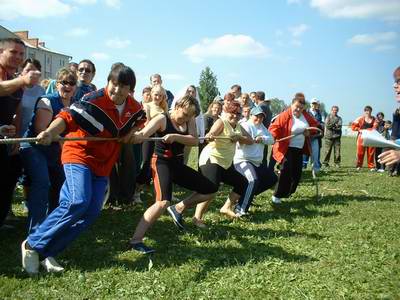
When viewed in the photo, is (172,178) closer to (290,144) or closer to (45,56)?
(290,144)

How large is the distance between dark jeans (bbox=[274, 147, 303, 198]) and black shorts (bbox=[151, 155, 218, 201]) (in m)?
2.57

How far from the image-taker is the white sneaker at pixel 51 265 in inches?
161

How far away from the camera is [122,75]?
4.23 meters

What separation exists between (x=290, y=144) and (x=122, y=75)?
4.61 meters

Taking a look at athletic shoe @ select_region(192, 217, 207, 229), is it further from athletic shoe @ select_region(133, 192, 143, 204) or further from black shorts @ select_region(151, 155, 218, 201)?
Answer: athletic shoe @ select_region(133, 192, 143, 204)

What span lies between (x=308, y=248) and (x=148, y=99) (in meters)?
4.75

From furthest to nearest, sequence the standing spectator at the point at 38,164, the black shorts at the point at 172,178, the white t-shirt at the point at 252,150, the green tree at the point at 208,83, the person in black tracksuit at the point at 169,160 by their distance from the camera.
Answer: the green tree at the point at 208,83, the white t-shirt at the point at 252,150, the black shorts at the point at 172,178, the person in black tracksuit at the point at 169,160, the standing spectator at the point at 38,164

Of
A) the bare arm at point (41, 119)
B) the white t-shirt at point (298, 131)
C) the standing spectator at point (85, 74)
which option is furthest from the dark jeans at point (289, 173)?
the bare arm at point (41, 119)

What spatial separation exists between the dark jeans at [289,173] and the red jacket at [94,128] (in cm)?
421

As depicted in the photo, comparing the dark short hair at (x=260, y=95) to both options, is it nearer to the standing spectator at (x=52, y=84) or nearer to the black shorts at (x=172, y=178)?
the standing spectator at (x=52, y=84)

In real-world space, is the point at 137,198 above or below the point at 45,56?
below

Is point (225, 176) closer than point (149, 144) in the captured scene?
Yes

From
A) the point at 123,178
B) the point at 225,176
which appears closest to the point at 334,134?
the point at 225,176

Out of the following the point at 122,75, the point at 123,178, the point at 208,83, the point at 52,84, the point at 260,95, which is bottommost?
the point at 123,178
